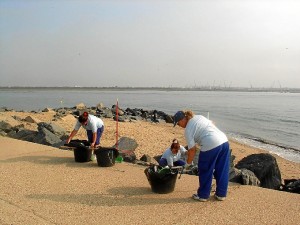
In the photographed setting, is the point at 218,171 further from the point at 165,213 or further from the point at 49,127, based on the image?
the point at 49,127

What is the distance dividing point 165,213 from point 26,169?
377cm

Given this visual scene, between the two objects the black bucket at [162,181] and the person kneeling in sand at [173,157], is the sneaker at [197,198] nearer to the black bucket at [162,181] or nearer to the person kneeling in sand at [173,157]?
the black bucket at [162,181]

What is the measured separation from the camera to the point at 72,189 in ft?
19.8

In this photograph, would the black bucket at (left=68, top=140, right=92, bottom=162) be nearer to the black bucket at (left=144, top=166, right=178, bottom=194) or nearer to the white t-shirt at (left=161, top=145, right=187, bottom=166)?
the white t-shirt at (left=161, top=145, right=187, bottom=166)

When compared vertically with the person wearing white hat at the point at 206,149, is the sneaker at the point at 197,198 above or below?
below

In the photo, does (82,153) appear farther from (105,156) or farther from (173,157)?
(173,157)

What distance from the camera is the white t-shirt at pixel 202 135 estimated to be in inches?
204

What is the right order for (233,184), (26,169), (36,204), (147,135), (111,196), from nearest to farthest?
(36,204) < (111,196) < (233,184) < (26,169) < (147,135)

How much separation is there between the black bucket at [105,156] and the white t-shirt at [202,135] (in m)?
2.82

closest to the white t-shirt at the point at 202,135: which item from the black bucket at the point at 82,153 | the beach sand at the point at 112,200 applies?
the beach sand at the point at 112,200

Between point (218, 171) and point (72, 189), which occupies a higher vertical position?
point (218, 171)

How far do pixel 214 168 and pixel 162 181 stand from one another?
3.07 feet

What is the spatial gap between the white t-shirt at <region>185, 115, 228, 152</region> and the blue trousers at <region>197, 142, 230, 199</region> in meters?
0.09

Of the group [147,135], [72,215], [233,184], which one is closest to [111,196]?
[72,215]
